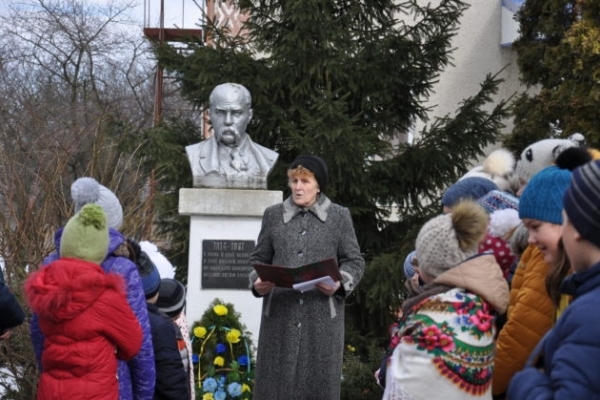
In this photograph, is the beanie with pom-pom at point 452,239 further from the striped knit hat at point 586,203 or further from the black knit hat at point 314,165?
the black knit hat at point 314,165

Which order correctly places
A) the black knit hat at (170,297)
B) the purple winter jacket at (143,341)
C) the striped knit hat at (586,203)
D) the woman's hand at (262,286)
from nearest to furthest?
1. the striped knit hat at (586,203)
2. the purple winter jacket at (143,341)
3. the black knit hat at (170,297)
4. the woman's hand at (262,286)

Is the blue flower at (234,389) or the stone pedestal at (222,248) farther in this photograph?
the stone pedestal at (222,248)

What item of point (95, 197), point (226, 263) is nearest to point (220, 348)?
point (226, 263)

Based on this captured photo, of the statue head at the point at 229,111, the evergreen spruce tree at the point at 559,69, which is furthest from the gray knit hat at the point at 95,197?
the evergreen spruce tree at the point at 559,69

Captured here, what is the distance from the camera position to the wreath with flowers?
759cm

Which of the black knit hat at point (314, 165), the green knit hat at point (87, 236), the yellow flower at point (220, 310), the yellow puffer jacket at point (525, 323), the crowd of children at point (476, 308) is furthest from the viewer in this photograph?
the yellow flower at point (220, 310)

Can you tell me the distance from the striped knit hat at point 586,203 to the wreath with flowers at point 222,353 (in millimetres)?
5561

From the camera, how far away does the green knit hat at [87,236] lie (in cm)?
394

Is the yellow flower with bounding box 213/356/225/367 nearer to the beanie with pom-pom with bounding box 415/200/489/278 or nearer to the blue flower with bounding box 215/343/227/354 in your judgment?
the blue flower with bounding box 215/343/227/354

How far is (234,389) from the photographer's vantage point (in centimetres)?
753

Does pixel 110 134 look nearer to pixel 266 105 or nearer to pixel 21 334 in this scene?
pixel 266 105

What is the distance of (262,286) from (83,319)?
1.74 m

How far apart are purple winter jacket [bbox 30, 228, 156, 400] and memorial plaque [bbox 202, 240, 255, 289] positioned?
3.80m

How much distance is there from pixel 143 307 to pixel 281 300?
1.56 meters
